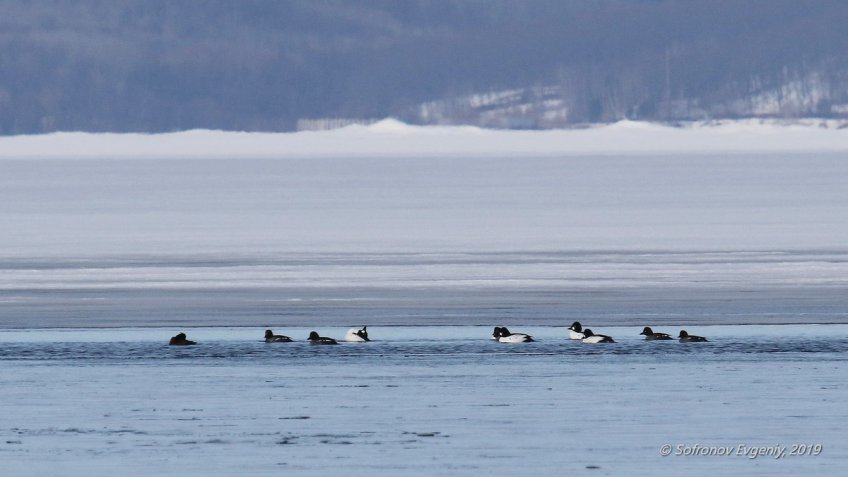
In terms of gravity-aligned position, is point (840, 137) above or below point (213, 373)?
above

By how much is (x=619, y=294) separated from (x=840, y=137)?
148 metres

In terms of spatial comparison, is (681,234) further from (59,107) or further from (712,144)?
(59,107)

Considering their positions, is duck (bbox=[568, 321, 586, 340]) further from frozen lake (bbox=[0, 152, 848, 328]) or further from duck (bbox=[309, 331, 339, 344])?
duck (bbox=[309, 331, 339, 344])

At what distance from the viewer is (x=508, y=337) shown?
47.8 feet

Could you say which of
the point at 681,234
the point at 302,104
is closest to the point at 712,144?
the point at 302,104

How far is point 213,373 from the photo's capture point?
1304cm

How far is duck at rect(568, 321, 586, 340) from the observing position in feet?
47.8

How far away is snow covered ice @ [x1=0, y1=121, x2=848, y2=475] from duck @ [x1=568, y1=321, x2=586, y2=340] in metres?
0.18

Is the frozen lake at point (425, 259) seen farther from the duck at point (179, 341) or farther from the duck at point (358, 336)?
the duck at point (179, 341)

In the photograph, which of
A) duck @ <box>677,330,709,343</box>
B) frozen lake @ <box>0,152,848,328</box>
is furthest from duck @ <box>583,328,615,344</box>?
frozen lake @ <box>0,152,848,328</box>

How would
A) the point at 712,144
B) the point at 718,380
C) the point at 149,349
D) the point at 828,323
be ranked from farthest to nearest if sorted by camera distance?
the point at 712,144
the point at 828,323
the point at 149,349
the point at 718,380

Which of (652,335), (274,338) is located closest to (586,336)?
(652,335)

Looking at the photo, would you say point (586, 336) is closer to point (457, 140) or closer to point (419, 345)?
point (419, 345)

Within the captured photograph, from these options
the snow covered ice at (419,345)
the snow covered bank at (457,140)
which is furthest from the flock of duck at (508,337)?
the snow covered bank at (457,140)
